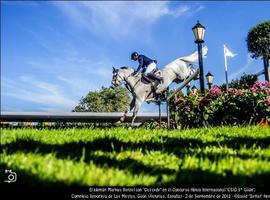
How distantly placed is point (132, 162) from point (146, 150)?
1.04 m

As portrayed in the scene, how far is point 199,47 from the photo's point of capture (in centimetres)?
1633

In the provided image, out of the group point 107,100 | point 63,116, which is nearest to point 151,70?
point 63,116

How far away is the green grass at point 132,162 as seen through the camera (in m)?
4.26

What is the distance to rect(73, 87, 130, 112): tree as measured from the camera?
8138 centimetres

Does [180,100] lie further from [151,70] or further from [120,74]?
[120,74]

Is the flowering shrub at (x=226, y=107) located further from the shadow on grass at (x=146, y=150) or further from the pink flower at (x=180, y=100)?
the shadow on grass at (x=146, y=150)

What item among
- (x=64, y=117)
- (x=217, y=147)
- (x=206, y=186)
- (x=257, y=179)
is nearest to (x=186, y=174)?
(x=206, y=186)

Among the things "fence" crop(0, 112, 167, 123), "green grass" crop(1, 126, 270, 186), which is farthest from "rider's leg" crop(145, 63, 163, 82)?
"green grass" crop(1, 126, 270, 186)

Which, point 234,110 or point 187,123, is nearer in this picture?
point 234,110

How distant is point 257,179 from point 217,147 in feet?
8.05

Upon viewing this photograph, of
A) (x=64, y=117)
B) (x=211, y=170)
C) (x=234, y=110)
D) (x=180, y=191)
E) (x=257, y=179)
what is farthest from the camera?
(x=64, y=117)

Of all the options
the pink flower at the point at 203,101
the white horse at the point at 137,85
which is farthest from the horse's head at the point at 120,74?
the pink flower at the point at 203,101

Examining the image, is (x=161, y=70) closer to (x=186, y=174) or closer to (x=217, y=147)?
(x=217, y=147)

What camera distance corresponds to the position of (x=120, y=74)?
19703mm
